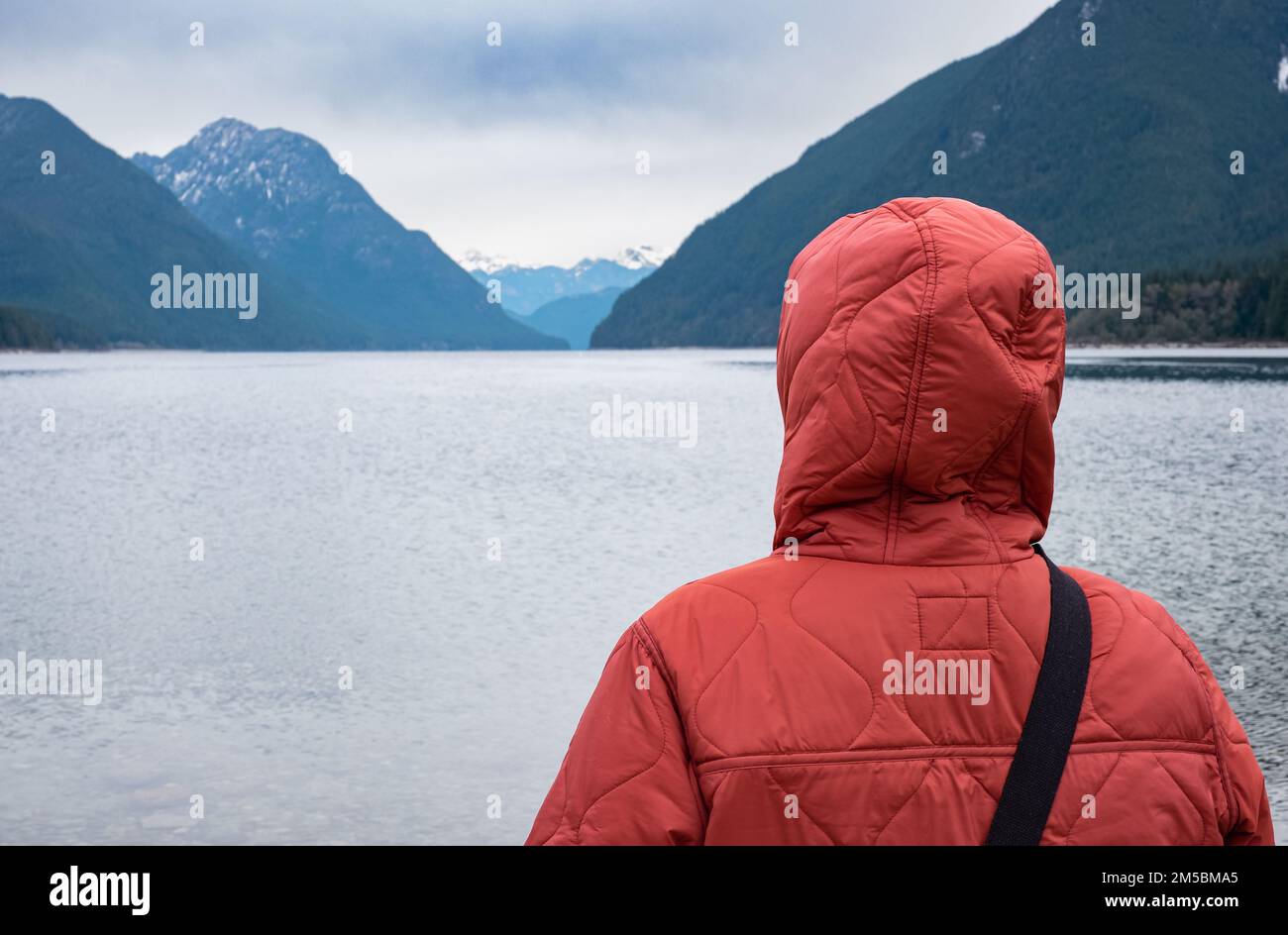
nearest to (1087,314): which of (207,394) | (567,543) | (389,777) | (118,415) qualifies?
(207,394)

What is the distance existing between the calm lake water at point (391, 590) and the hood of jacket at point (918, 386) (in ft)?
17.4

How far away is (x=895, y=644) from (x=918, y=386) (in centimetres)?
37

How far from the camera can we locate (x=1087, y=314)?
372 ft

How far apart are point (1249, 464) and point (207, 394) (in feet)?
173

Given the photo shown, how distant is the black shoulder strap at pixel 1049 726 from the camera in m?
1.62

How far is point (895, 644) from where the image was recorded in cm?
168

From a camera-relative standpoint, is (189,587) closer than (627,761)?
No

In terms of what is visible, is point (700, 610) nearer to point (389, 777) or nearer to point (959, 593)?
point (959, 593)

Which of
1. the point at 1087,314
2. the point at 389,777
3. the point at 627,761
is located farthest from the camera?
the point at 1087,314
